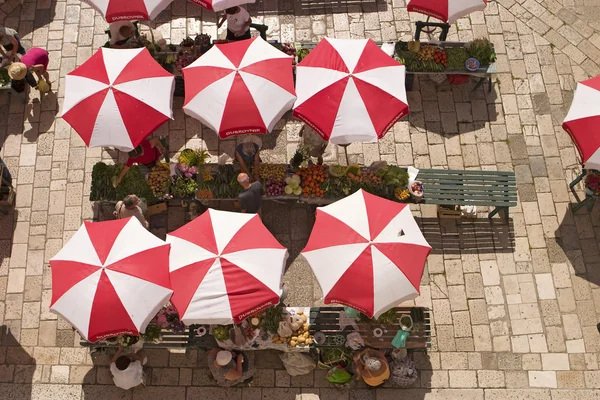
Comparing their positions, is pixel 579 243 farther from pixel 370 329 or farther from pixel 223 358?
pixel 223 358

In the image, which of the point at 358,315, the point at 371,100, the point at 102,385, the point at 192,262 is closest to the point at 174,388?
the point at 102,385

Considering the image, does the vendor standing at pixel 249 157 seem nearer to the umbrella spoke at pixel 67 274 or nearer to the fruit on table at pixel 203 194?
the fruit on table at pixel 203 194

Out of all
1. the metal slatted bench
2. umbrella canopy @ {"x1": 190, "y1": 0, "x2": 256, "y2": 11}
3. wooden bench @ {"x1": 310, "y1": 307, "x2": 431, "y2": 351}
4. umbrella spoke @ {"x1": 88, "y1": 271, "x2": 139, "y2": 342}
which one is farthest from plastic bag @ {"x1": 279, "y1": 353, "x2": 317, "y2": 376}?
umbrella canopy @ {"x1": 190, "y1": 0, "x2": 256, "y2": 11}

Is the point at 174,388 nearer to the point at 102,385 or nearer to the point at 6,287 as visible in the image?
the point at 102,385

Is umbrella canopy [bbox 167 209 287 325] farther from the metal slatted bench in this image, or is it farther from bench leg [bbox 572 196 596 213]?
bench leg [bbox 572 196 596 213]

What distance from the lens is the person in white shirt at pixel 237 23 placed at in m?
11.7

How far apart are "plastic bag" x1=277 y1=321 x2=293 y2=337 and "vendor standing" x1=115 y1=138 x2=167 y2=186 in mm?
4225

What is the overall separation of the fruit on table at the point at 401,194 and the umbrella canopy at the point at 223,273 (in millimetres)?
3155

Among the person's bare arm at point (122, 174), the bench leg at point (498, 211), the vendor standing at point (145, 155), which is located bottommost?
the bench leg at point (498, 211)

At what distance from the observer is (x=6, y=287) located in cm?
1048

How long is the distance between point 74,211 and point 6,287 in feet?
6.39

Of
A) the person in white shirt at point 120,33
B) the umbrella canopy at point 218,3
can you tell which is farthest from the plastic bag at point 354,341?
the person in white shirt at point 120,33

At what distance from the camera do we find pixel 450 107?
12.2 metres

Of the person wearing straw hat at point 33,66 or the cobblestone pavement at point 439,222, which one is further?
the person wearing straw hat at point 33,66
